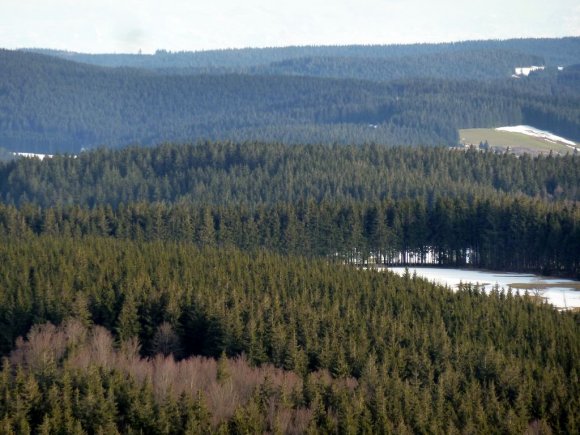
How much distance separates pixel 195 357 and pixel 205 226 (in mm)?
56058

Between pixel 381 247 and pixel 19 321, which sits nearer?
pixel 19 321

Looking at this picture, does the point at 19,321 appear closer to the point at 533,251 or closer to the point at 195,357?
the point at 195,357

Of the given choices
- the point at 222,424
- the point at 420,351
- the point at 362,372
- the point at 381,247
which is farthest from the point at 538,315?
the point at 381,247

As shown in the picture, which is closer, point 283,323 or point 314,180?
point 283,323

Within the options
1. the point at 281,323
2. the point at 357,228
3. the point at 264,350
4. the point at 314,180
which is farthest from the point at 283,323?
the point at 314,180

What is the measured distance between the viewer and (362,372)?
71938 mm

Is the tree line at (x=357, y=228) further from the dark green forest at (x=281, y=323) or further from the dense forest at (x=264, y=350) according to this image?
the dense forest at (x=264, y=350)

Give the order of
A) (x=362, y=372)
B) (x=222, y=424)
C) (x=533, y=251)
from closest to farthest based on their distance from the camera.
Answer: (x=222, y=424)
(x=362, y=372)
(x=533, y=251)

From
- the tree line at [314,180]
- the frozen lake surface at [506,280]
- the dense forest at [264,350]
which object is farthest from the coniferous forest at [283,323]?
the tree line at [314,180]

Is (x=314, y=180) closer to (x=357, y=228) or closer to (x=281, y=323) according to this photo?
(x=357, y=228)

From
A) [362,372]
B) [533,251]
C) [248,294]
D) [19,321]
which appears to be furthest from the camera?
[533,251]

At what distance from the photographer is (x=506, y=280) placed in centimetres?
12369

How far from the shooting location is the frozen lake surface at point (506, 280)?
362 ft

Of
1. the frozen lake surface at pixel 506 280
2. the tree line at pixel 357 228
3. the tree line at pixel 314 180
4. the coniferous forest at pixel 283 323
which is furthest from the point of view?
the tree line at pixel 314 180
